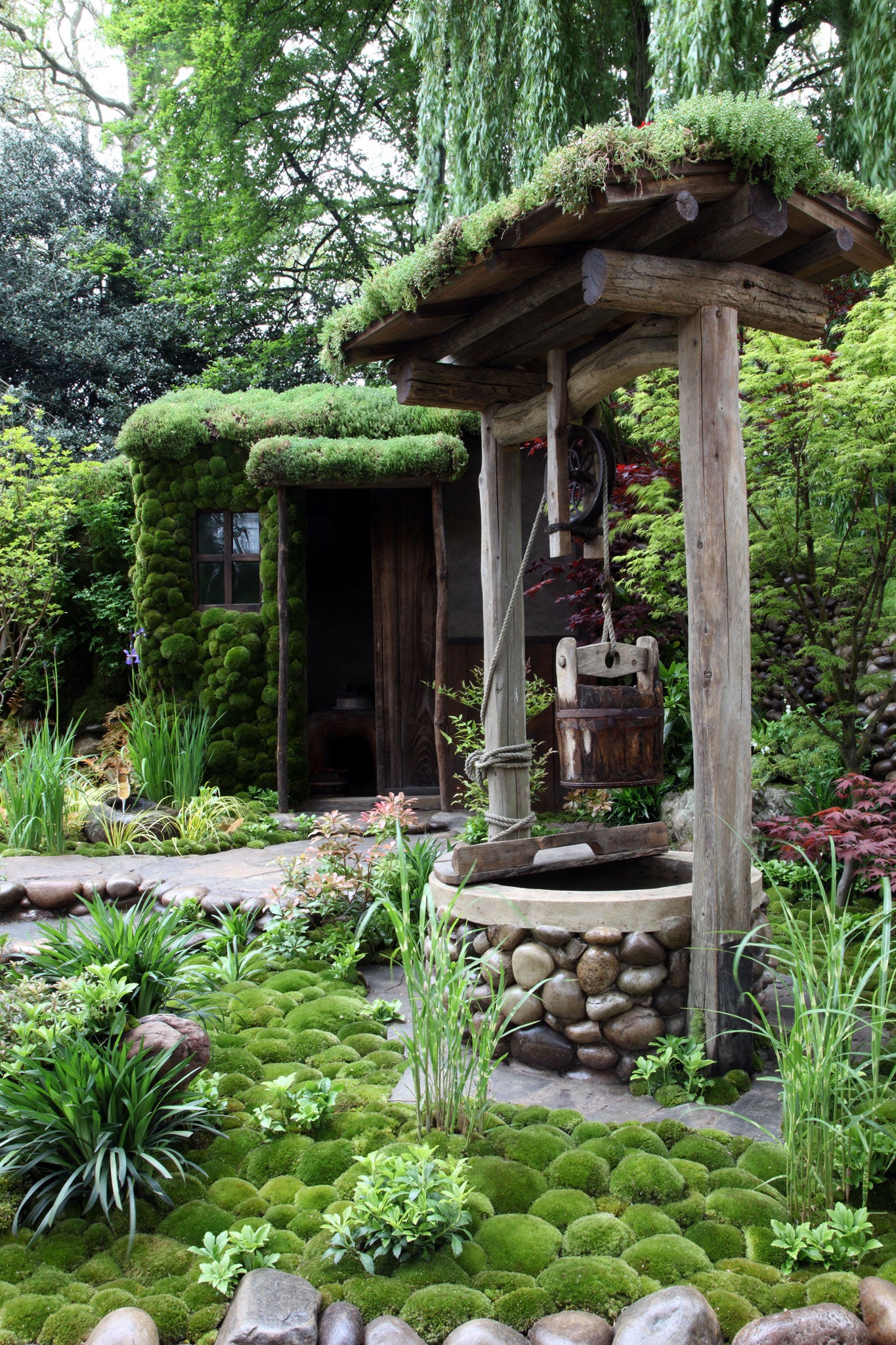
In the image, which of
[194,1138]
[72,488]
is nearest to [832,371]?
[194,1138]

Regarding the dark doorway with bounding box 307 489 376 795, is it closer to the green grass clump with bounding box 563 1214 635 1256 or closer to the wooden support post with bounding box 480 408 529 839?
the wooden support post with bounding box 480 408 529 839

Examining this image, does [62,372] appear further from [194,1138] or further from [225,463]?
[194,1138]

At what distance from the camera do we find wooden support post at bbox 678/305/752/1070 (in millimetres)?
3166

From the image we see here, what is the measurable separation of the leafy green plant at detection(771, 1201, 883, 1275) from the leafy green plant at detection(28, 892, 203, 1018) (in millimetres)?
1910

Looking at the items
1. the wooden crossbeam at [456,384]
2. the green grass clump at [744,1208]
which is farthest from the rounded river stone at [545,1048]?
the wooden crossbeam at [456,384]

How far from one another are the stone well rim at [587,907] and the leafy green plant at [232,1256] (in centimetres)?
124

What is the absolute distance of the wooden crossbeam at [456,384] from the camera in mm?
4027

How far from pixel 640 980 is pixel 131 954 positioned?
1.70m

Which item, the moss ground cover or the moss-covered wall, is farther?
the moss-covered wall

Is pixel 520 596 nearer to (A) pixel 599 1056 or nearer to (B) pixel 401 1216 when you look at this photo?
(A) pixel 599 1056

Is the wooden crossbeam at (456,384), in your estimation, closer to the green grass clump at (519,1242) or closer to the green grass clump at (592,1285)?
the green grass clump at (519,1242)

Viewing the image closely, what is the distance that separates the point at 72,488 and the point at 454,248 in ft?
24.6

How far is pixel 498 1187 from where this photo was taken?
251cm

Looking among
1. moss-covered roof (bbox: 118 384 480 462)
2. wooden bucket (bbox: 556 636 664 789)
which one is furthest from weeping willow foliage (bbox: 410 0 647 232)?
wooden bucket (bbox: 556 636 664 789)
